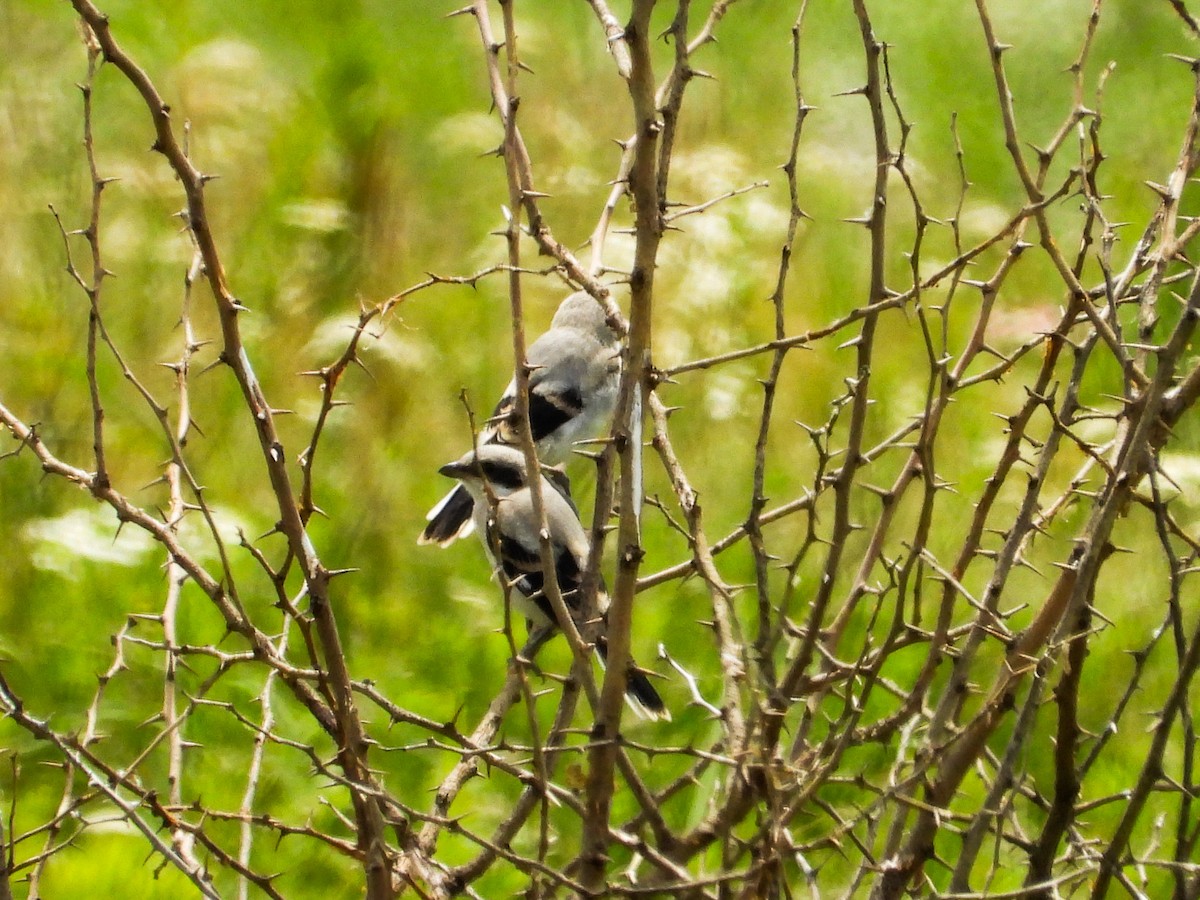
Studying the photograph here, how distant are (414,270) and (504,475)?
1866 millimetres

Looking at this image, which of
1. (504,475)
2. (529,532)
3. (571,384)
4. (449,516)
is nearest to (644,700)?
(529,532)

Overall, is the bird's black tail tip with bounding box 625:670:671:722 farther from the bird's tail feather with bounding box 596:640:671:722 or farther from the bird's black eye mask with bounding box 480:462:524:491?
the bird's black eye mask with bounding box 480:462:524:491

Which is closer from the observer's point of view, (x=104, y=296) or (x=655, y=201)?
(x=655, y=201)

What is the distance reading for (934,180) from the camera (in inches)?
258

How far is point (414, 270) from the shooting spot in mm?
6414

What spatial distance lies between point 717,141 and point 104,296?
2725 mm

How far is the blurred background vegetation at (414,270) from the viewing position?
185 inches

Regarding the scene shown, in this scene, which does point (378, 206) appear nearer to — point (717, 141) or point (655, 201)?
point (717, 141)

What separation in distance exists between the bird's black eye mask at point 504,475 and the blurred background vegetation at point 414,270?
17.0 inches

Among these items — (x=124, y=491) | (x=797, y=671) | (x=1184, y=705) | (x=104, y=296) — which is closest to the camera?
(x=1184, y=705)

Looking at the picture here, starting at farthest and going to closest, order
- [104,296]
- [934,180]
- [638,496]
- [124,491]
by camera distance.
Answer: [934,180], [104,296], [124,491], [638,496]

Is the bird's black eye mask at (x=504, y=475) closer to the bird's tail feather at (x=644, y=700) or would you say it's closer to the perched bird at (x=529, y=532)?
the perched bird at (x=529, y=532)

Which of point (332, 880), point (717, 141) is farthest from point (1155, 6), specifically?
point (332, 880)

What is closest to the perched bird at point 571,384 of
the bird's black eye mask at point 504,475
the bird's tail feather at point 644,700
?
the bird's black eye mask at point 504,475
